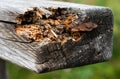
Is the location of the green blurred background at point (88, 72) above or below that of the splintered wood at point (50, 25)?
below

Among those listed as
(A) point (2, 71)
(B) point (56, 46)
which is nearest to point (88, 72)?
(A) point (2, 71)

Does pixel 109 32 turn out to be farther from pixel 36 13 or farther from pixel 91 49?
pixel 36 13

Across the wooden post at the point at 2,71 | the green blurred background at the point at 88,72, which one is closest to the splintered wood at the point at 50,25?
the wooden post at the point at 2,71

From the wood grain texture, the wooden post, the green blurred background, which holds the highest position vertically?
the wood grain texture

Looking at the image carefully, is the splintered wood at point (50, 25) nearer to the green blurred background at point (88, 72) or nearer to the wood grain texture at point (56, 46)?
the wood grain texture at point (56, 46)

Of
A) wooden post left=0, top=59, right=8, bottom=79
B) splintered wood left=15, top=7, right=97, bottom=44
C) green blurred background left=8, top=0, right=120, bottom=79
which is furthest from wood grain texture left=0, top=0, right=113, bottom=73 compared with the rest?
green blurred background left=8, top=0, right=120, bottom=79

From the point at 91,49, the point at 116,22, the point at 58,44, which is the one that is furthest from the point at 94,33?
the point at 116,22

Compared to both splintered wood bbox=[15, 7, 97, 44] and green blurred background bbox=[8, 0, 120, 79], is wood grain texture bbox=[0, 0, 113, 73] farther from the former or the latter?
green blurred background bbox=[8, 0, 120, 79]
